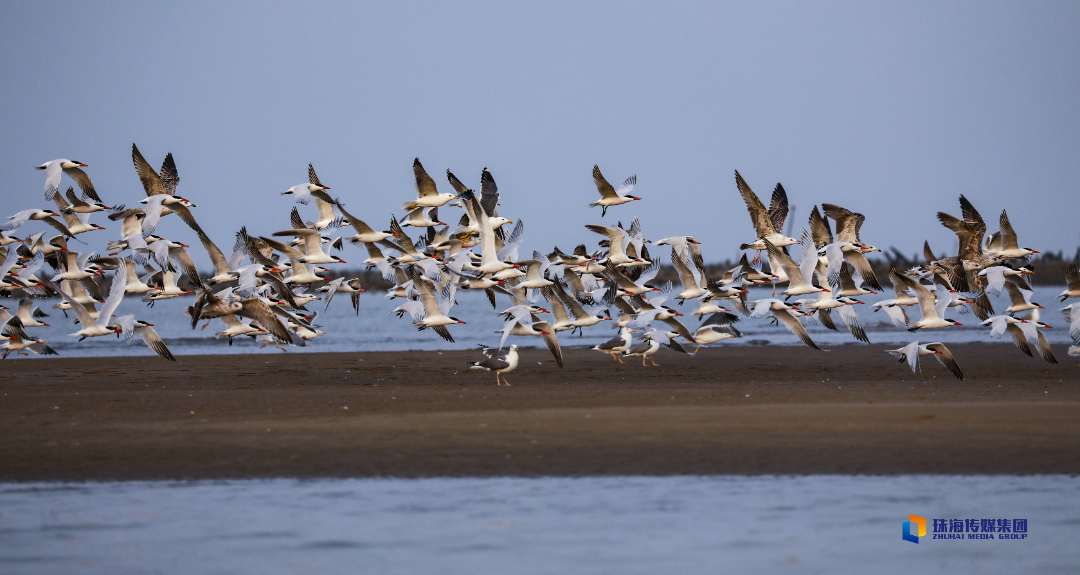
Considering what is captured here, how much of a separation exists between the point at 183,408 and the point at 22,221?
9.23 m

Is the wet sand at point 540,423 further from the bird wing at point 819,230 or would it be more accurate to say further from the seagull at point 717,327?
the bird wing at point 819,230

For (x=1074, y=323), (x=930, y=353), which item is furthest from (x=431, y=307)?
(x=1074, y=323)

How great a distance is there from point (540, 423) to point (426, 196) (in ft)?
31.6

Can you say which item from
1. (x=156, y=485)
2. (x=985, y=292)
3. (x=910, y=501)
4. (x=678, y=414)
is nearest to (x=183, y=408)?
(x=156, y=485)

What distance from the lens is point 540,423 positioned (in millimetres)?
14188

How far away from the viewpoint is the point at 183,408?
1591cm

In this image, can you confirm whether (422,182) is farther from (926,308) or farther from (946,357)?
(946,357)

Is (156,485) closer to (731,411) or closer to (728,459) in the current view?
(728,459)

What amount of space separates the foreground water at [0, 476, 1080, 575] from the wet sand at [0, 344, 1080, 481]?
61 centimetres

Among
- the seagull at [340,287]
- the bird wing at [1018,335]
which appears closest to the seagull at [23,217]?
the seagull at [340,287]

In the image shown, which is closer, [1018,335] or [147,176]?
[1018,335]

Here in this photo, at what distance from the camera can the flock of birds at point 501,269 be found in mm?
21328

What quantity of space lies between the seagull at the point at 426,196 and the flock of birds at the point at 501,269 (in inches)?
1.4

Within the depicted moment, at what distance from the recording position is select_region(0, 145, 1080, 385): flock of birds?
21328 mm
